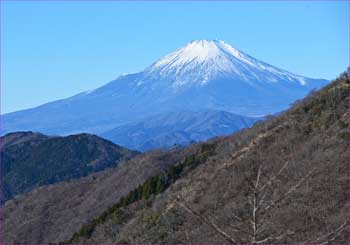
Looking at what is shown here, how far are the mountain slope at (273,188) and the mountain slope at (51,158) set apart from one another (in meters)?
53.0

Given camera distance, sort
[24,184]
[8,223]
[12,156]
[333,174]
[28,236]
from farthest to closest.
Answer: [12,156], [24,184], [8,223], [28,236], [333,174]

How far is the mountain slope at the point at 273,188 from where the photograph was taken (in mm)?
23203

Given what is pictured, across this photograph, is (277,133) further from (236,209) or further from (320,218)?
(320,218)

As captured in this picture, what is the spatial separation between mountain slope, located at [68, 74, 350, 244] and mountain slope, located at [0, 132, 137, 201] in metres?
53.0

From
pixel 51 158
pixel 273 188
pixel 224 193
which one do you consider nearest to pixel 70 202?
pixel 224 193

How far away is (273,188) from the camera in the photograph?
2753 cm

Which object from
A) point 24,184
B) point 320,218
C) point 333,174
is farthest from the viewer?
point 24,184

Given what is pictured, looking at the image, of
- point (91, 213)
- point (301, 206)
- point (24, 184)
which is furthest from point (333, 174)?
point (24, 184)

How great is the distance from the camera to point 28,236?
164ft

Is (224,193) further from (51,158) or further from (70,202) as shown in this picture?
(51,158)

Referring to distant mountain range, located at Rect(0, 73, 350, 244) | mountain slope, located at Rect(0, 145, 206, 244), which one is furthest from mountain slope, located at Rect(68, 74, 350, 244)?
mountain slope, located at Rect(0, 145, 206, 244)

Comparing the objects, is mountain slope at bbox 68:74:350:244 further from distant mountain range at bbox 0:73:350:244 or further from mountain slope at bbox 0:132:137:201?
mountain slope at bbox 0:132:137:201

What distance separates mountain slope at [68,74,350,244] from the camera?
2320cm

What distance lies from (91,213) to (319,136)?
23.7m
